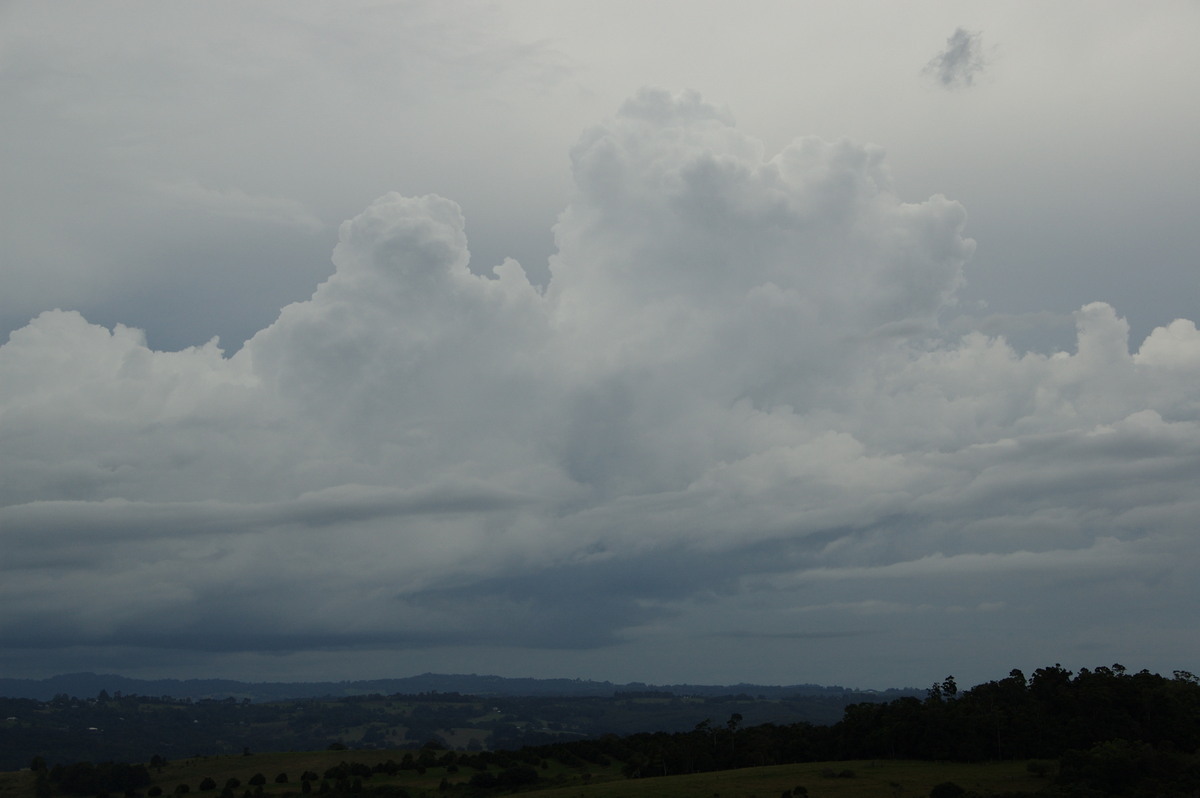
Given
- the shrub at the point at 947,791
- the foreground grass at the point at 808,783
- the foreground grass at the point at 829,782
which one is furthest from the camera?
the foreground grass at the point at 808,783

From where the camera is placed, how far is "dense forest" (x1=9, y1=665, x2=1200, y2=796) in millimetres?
151375

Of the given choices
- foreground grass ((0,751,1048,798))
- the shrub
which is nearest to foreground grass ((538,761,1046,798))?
foreground grass ((0,751,1048,798))

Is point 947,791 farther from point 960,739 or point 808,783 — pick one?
point 960,739

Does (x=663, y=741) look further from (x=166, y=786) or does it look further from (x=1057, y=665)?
(x=166, y=786)

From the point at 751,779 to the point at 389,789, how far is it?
58.4m

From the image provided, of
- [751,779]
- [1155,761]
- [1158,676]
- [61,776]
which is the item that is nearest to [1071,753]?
[1155,761]

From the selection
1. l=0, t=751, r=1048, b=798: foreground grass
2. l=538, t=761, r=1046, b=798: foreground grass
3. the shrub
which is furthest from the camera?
l=0, t=751, r=1048, b=798: foreground grass

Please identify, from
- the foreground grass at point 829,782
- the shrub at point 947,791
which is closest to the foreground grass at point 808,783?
the foreground grass at point 829,782

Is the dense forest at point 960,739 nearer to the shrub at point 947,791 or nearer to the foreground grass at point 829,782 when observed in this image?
the foreground grass at point 829,782

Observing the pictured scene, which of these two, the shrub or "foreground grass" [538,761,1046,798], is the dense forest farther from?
the shrub

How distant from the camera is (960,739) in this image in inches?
6112

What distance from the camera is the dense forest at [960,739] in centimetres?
15138

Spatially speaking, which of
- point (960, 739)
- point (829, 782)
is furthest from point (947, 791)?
point (960, 739)

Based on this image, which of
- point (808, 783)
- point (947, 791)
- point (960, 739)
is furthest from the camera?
point (960, 739)
